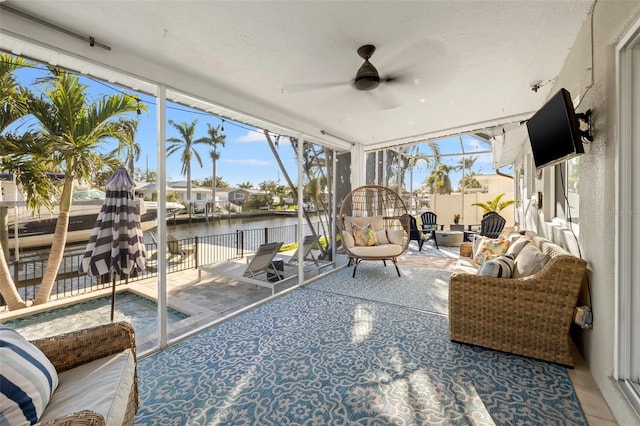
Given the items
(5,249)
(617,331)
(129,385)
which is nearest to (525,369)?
(617,331)

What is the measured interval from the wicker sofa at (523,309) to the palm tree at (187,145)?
113 inches

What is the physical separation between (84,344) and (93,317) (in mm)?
2001

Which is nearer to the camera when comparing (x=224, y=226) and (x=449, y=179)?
(x=224, y=226)

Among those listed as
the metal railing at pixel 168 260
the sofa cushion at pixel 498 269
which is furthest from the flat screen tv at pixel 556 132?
the metal railing at pixel 168 260

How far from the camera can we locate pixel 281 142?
438 cm

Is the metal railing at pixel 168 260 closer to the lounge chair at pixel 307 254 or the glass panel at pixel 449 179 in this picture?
the lounge chair at pixel 307 254

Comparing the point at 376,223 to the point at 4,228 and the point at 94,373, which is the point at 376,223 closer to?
the point at 94,373

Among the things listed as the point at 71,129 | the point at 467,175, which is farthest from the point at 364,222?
the point at 467,175

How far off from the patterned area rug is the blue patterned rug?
2.20ft

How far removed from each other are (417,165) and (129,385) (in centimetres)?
1051

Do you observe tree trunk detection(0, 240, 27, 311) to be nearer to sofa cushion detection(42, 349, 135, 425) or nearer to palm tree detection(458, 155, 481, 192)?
sofa cushion detection(42, 349, 135, 425)

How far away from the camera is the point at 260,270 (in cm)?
412

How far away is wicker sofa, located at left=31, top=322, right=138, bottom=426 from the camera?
1.09 meters

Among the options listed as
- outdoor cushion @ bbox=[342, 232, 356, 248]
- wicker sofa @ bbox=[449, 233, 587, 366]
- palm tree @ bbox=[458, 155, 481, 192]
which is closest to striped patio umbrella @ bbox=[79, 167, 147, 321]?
wicker sofa @ bbox=[449, 233, 587, 366]
